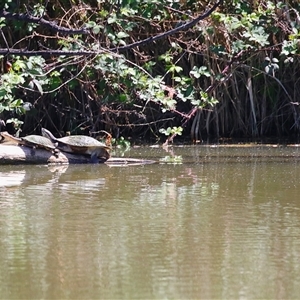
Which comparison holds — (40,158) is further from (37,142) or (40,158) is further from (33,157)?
(37,142)

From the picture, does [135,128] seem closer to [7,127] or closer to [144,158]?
[7,127]

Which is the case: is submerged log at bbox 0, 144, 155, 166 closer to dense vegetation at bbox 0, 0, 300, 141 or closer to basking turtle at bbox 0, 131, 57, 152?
basking turtle at bbox 0, 131, 57, 152

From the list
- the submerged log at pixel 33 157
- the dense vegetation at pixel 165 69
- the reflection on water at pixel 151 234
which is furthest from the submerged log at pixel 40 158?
the dense vegetation at pixel 165 69

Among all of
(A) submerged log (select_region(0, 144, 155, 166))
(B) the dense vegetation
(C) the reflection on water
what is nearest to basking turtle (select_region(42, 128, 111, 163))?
(A) submerged log (select_region(0, 144, 155, 166))

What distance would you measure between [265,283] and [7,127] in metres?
6.94

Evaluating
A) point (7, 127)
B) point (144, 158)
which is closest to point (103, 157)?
point (144, 158)

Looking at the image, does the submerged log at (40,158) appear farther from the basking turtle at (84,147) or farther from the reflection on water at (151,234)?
the reflection on water at (151,234)

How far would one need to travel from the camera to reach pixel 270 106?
1054cm

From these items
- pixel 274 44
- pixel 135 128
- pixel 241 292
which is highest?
pixel 274 44

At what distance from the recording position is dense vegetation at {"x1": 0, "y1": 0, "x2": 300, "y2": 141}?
8945 millimetres

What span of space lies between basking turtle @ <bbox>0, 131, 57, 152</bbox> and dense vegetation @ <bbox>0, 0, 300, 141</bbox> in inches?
27.4

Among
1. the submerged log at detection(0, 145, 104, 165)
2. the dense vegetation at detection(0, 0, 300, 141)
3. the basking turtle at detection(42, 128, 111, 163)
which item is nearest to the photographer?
the submerged log at detection(0, 145, 104, 165)

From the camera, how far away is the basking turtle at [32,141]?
Result: 7.84m

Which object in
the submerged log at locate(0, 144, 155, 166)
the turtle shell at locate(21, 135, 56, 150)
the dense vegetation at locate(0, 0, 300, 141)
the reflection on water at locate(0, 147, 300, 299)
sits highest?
the dense vegetation at locate(0, 0, 300, 141)
